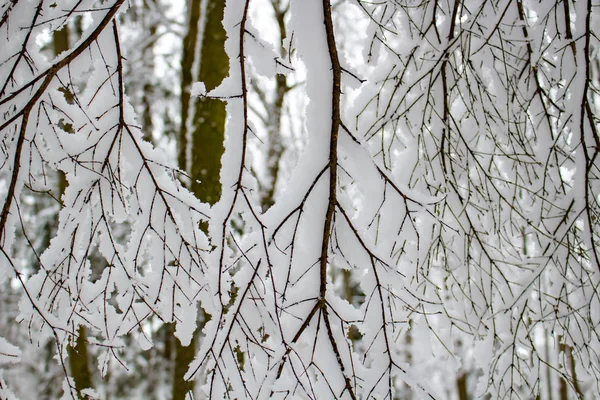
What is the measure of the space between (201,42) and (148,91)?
215 inches

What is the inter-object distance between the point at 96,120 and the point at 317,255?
31.4 inches

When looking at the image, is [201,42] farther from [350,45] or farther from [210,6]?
[350,45]

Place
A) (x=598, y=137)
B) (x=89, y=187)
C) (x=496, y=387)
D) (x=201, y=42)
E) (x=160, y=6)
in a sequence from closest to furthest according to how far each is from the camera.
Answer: (x=89, y=187)
(x=598, y=137)
(x=496, y=387)
(x=201, y=42)
(x=160, y=6)

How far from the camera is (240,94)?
4.28 feet

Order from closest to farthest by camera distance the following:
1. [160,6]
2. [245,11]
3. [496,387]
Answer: [245,11] → [496,387] → [160,6]

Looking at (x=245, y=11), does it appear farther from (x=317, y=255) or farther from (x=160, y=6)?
(x=160, y=6)

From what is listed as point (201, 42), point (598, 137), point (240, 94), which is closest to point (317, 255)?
point (240, 94)

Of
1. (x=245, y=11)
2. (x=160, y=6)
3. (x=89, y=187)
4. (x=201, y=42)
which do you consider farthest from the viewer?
(x=160, y=6)

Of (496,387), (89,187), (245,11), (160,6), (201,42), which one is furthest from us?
(160,6)

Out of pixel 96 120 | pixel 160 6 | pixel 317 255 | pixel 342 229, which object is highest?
pixel 160 6

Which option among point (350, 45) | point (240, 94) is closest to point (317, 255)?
point (240, 94)

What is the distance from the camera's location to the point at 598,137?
180cm

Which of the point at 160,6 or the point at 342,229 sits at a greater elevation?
the point at 160,6

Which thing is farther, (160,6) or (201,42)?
(160,6)
